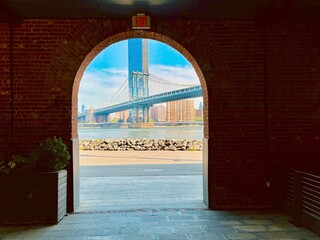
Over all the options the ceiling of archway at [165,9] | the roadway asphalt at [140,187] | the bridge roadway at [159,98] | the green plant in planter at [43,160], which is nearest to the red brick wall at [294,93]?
the ceiling of archway at [165,9]

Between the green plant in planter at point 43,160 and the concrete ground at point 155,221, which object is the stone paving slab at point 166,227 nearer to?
the concrete ground at point 155,221

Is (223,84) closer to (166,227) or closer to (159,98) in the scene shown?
(166,227)

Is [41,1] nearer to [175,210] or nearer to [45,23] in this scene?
[45,23]

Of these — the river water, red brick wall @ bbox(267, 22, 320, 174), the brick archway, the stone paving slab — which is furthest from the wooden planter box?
the river water

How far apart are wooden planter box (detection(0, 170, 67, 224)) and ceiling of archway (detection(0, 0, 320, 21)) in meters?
2.39

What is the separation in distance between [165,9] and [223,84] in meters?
1.50

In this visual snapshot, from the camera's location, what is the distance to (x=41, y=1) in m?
4.72

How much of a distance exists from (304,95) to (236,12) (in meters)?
1.78

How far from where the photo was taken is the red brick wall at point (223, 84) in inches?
211

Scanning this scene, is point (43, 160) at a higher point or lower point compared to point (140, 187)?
higher

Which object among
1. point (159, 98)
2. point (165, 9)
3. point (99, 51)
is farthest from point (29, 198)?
point (159, 98)

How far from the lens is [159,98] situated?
28016mm

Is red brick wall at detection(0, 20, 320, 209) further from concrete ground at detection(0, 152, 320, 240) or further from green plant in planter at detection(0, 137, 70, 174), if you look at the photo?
concrete ground at detection(0, 152, 320, 240)

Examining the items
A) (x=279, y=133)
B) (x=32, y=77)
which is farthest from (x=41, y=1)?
(x=279, y=133)
